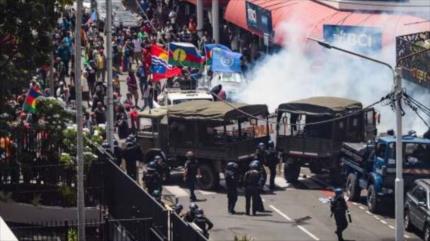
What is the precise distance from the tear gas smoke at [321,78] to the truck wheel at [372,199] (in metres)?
6.75

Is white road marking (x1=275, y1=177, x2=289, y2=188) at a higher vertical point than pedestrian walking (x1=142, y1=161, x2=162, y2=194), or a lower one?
lower

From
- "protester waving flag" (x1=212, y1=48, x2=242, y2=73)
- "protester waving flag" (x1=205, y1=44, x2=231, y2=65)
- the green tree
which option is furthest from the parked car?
"protester waving flag" (x1=205, y1=44, x2=231, y2=65)

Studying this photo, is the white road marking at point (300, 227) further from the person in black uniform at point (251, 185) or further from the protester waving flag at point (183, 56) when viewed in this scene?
the protester waving flag at point (183, 56)

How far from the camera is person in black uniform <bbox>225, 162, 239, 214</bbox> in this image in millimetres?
27406

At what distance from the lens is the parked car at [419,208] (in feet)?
82.6

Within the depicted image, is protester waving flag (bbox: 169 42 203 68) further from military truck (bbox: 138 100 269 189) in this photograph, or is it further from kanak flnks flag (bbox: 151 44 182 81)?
Result: military truck (bbox: 138 100 269 189)

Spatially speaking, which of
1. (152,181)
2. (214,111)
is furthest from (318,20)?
(152,181)

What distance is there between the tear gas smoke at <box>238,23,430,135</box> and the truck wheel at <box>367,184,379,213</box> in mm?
6751

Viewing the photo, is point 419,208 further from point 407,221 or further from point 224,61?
point 224,61

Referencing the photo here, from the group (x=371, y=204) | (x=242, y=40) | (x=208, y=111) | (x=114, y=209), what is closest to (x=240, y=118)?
(x=208, y=111)

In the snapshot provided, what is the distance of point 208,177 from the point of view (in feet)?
100.0

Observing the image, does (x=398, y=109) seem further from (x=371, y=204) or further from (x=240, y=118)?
(x=240, y=118)

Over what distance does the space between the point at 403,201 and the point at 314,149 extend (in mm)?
5019

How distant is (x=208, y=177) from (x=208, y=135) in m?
1.08
